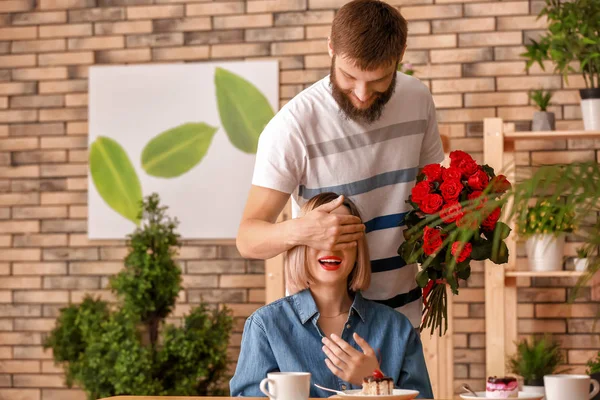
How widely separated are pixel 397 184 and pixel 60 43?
9.42ft

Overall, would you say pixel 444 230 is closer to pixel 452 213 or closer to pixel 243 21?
pixel 452 213

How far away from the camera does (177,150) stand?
4.48 metres

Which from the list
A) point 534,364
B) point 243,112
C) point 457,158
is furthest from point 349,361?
point 243,112

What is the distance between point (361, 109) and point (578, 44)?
6.28 feet

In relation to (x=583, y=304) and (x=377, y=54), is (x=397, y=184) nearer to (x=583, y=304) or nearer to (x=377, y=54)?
(x=377, y=54)

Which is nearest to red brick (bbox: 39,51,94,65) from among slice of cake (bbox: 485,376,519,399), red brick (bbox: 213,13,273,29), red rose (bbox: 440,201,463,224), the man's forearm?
red brick (bbox: 213,13,273,29)

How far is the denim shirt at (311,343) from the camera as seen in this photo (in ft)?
6.75

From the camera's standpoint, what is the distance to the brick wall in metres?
4.30

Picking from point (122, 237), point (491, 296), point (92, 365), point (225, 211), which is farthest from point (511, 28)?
point (92, 365)

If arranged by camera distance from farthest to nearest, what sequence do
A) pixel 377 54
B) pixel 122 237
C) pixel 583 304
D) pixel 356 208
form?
pixel 122 237 → pixel 583 304 → pixel 356 208 → pixel 377 54

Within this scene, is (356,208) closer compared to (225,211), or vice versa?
(356,208)

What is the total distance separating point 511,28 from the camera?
170 inches

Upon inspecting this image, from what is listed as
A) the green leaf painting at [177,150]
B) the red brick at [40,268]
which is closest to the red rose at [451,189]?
the green leaf painting at [177,150]

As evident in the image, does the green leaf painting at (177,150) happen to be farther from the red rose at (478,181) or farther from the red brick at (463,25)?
the red rose at (478,181)
